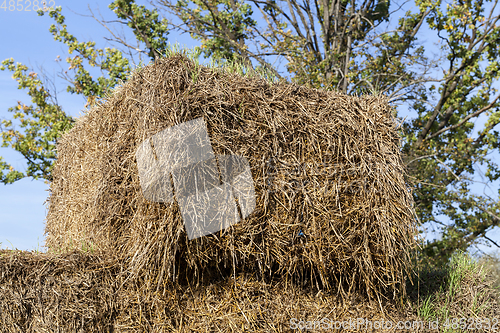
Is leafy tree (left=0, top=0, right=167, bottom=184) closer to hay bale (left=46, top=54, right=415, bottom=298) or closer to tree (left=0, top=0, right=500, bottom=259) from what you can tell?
tree (left=0, top=0, right=500, bottom=259)

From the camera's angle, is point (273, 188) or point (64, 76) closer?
point (273, 188)

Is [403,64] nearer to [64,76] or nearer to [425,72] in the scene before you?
[425,72]

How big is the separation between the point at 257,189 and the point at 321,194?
26.7 inches

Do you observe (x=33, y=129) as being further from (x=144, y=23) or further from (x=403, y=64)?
(x=403, y=64)

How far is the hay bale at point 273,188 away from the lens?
3.70m

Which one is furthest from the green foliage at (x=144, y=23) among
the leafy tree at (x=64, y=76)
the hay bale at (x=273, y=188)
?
the hay bale at (x=273, y=188)

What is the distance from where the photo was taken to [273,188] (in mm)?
3889

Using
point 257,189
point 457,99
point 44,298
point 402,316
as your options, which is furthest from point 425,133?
point 44,298

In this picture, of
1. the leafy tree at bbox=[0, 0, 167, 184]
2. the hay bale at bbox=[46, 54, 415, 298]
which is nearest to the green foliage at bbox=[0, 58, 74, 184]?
the leafy tree at bbox=[0, 0, 167, 184]

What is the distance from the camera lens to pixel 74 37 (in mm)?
11516

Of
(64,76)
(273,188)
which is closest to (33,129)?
(64,76)

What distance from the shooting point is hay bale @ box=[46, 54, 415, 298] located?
3703mm

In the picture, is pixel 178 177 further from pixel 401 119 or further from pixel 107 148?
pixel 401 119

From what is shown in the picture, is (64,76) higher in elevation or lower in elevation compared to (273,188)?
higher
